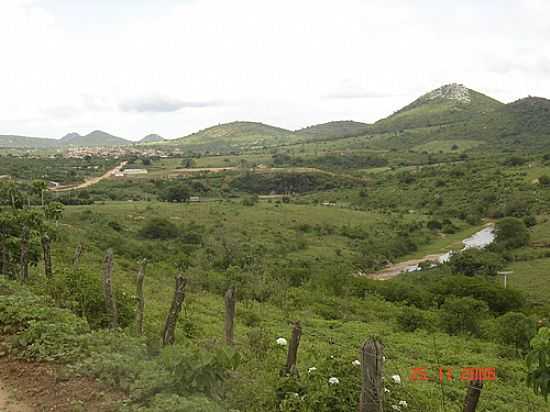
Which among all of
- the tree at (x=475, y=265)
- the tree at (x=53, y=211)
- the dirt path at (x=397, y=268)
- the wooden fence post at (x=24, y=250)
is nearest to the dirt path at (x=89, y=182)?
the dirt path at (x=397, y=268)

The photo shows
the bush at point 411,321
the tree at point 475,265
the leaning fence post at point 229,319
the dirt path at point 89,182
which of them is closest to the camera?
the leaning fence post at point 229,319

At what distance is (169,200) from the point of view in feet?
→ 234

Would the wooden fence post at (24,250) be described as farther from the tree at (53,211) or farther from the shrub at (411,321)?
the shrub at (411,321)

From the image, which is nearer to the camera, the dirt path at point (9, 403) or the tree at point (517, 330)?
the dirt path at point (9, 403)

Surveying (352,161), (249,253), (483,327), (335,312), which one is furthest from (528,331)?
(352,161)

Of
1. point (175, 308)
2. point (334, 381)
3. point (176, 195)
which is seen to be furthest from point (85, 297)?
point (176, 195)

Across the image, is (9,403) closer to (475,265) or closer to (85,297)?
(85,297)

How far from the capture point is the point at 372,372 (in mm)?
5203

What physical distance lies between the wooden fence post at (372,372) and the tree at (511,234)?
43.6 m

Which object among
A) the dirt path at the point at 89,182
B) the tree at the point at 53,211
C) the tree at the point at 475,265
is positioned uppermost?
the tree at the point at 53,211

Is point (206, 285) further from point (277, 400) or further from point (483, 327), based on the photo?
point (277, 400)

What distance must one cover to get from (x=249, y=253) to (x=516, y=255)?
2334 cm

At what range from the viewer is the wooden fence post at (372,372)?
16.9 feet

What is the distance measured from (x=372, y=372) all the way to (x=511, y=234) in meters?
47.4
